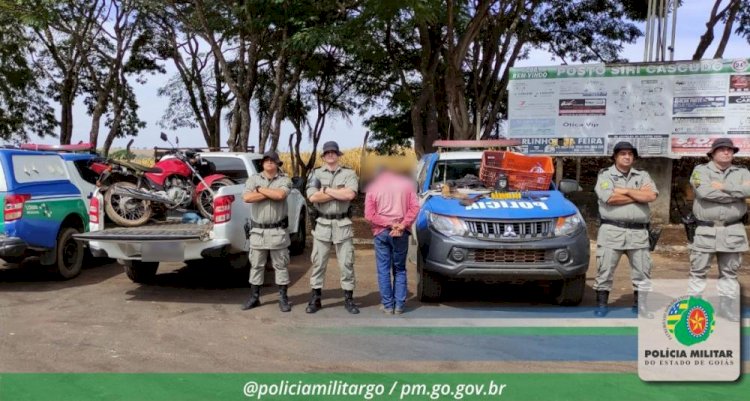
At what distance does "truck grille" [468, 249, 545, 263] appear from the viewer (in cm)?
598

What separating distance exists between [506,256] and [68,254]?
5469mm

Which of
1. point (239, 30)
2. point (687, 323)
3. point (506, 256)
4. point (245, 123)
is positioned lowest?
point (687, 323)

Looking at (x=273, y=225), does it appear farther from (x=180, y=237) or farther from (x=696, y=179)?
(x=696, y=179)

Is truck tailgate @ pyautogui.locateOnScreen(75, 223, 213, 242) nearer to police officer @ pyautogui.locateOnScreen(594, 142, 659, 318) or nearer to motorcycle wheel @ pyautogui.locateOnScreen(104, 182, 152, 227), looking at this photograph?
motorcycle wheel @ pyautogui.locateOnScreen(104, 182, 152, 227)

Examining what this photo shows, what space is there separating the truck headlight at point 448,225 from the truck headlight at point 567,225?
92cm

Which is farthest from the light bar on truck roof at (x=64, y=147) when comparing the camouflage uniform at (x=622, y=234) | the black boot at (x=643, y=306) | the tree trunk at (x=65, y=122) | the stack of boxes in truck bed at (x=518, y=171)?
the tree trunk at (x=65, y=122)

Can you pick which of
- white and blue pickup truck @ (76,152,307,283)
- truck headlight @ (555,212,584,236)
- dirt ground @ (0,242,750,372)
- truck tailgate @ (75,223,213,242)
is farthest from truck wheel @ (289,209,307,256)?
truck headlight @ (555,212,584,236)

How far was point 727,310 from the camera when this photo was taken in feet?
19.7

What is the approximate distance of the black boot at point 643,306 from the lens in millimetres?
5830

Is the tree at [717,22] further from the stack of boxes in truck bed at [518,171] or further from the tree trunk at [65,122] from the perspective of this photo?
the tree trunk at [65,122]

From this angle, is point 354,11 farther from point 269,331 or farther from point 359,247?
point 269,331

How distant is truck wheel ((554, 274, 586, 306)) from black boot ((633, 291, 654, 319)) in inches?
20.5

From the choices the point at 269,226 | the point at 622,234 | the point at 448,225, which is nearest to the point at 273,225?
the point at 269,226

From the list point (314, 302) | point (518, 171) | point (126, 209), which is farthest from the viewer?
point (126, 209)
